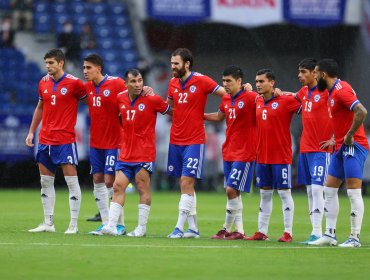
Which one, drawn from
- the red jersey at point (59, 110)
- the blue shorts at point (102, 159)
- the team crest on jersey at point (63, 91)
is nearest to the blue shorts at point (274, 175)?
the blue shorts at point (102, 159)

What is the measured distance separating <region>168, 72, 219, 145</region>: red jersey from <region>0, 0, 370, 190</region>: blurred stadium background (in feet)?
48.6

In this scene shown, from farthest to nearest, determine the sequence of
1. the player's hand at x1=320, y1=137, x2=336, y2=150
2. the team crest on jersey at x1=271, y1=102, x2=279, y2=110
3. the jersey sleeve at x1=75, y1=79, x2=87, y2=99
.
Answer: the jersey sleeve at x1=75, y1=79, x2=87, y2=99, the team crest on jersey at x1=271, y1=102, x2=279, y2=110, the player's hand at x1=320, y1=137, x2=336, y2=150

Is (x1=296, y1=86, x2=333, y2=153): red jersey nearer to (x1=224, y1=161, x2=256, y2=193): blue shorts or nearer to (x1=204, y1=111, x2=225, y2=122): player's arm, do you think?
(x1=224, y1=161, x2=256, y2=193): blue shorts

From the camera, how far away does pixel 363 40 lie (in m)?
32.6

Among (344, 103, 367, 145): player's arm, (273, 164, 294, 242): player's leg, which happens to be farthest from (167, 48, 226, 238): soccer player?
(344, 103, 367, 145): player's arm

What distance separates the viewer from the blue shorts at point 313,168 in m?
13.5

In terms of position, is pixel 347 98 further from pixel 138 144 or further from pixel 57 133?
pixel 57 133

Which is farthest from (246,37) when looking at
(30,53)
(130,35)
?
(30,53)

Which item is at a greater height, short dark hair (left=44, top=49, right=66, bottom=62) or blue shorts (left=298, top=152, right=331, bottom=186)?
short dark hair (left=44, top=49, right=66, bottom=62)

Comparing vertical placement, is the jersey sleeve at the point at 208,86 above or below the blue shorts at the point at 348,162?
above

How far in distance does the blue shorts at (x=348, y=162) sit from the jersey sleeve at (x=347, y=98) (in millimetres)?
561

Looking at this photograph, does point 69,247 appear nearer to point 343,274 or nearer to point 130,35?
point 343,274

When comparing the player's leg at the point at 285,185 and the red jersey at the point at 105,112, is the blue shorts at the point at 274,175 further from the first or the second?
the red jersey at the point at 105,112

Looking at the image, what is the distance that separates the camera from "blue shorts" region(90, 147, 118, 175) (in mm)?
14805
